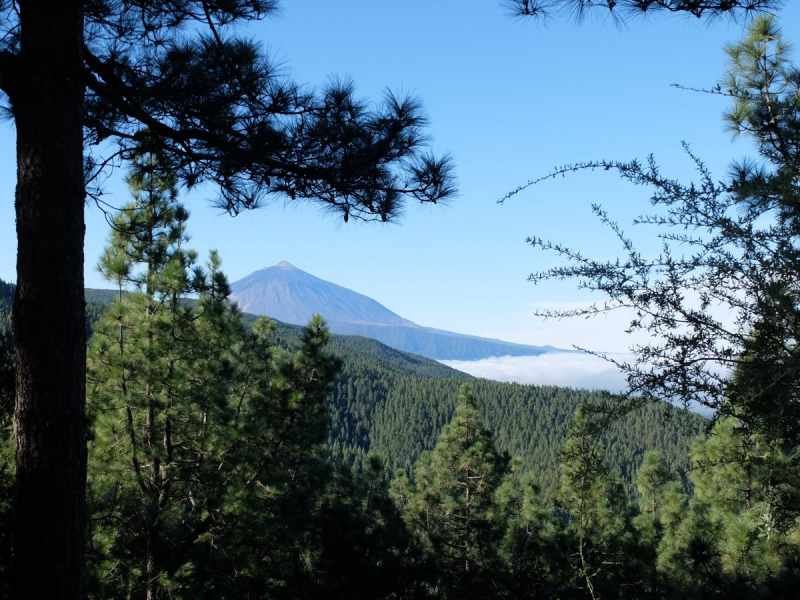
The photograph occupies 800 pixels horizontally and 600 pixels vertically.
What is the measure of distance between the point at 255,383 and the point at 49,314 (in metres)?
6.75

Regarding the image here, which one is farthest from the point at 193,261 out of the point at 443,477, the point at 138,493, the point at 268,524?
the point at 443,477

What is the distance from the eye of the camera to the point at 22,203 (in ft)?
11.2

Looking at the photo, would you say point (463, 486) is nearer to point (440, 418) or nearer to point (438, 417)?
point (440, 418)

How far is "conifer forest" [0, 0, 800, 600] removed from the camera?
7.65 feet

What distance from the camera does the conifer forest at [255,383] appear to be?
91.8 inches

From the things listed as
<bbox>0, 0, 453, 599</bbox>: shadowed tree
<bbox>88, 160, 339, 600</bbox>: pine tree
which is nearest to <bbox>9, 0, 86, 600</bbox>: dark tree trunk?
<bbox>0, 0, 453, 599</bbox>: shadowed tree

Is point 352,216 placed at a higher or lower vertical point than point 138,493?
higher

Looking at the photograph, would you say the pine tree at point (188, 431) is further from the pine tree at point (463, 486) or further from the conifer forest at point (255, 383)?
the pine tree at point (463, 486)

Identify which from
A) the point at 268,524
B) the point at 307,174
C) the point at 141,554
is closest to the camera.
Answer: the point at 307,174

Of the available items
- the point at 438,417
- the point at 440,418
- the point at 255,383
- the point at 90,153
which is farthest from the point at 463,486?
the point at 438,417

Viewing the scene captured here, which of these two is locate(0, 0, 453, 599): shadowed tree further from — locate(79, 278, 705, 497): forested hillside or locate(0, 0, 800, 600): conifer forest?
locate(79, 278, 705, 497): forested hillside

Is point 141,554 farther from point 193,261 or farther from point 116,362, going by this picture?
point 193,261

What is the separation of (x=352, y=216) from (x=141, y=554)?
5.05m

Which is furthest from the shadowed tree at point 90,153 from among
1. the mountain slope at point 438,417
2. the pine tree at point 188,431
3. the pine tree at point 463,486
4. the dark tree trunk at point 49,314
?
the mountain slope at point 438,417
